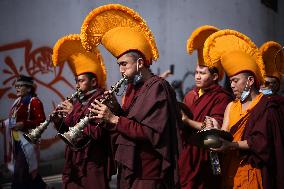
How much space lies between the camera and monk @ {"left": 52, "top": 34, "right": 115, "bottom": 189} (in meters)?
5.24

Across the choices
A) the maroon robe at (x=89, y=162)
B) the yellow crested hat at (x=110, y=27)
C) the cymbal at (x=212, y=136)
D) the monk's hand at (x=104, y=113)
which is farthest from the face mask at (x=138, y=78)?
the maroon robe at (x=89, y=162)

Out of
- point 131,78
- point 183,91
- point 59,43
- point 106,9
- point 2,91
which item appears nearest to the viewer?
point 131,78

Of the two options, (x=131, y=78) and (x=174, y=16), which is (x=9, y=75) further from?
(x=131, y=78)

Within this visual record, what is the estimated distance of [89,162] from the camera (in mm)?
5277

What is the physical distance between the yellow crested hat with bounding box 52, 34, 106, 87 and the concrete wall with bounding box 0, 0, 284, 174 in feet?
11.8

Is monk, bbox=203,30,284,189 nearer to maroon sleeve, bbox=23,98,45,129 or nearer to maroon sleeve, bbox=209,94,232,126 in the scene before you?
maroon sleeve, bbox=209,94,232,126

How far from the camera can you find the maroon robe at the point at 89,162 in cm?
525

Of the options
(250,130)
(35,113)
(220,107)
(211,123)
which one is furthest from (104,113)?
(35,113)

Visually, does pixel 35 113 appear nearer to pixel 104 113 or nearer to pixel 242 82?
pixel 104 113

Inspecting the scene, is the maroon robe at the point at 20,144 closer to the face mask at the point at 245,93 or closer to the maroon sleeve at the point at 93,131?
the maroon sleeve at the point at 93,131

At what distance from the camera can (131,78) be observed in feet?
13.9

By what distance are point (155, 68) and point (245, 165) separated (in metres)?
5.43

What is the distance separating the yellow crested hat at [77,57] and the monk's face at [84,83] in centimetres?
6

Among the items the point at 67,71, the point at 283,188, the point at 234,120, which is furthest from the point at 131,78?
the point at 67,71
